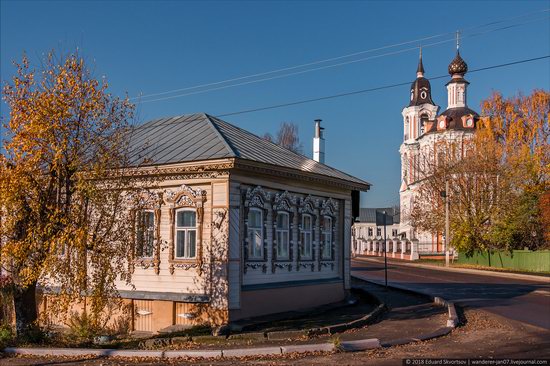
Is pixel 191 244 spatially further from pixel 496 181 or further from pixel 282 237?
pixel 496 181

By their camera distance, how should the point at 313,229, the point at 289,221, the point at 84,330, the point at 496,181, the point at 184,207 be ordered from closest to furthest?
the point at 84,330 < the point at 184,207 < the point at 289,221 < the point at 313,229 < the point at 496,181

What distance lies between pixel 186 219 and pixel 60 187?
384 centimetres

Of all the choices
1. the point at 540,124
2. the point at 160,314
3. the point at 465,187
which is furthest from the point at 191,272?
the point at 540,124

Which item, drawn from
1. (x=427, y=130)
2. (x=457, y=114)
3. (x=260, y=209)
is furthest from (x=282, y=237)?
(x=427, y=130)

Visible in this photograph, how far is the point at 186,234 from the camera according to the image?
16.4 m

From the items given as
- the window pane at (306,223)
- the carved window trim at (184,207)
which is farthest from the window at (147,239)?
the window pane at (306,223)

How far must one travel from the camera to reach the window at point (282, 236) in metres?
17.9

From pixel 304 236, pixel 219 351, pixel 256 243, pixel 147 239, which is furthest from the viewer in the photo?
pixel 304 236

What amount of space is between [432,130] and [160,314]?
63.3m

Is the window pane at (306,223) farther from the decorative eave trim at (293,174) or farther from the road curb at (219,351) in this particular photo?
the road curb at (219,351)

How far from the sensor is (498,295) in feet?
79.9

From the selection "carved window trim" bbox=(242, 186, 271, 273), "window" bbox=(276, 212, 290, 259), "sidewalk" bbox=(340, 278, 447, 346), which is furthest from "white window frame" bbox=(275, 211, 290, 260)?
"sidewalk" bbox=(340, 278, 447, 346)

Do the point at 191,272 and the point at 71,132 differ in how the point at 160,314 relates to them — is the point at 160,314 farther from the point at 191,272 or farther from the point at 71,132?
the point at 71,132

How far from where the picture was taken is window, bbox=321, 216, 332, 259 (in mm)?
20172
